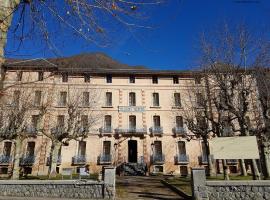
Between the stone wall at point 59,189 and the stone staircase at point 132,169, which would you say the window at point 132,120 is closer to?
the stone staircase at point 132,169

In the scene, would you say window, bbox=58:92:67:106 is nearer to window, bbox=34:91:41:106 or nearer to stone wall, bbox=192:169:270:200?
window, bbox=34:91:41:106

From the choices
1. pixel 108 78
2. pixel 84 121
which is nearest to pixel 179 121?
pixel 108 78

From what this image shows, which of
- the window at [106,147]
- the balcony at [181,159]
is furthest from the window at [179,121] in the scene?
the window at [106,147]

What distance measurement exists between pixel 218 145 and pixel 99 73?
20.6m

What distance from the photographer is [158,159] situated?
26656 mm

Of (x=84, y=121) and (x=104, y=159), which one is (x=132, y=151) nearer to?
(x=104, y=159)

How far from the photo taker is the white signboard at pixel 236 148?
417 inches

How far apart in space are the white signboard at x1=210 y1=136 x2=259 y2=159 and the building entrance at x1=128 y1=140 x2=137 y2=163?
58.4 feet

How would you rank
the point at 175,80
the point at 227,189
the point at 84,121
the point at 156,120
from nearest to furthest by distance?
the point at 227,189
the point at 84,121
the point at 156,120
the point at 175,80

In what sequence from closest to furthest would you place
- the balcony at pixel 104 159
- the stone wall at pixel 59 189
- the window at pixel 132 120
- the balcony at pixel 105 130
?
the stone wall at pixel 59 189
the balcony at pixel 104 159
the balcony at pixel 105 130
the window at pixel 132 120

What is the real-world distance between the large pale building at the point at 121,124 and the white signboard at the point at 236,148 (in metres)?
14.1

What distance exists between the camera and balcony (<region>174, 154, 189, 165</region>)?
26609 millimetres

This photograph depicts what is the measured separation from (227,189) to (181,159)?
1671 centimetres

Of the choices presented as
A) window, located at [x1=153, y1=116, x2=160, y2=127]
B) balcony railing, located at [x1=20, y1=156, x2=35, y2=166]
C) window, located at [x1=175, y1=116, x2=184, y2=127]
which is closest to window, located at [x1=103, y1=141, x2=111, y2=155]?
window, located at [x1=153, y1=116, x2=160, y2=127]
